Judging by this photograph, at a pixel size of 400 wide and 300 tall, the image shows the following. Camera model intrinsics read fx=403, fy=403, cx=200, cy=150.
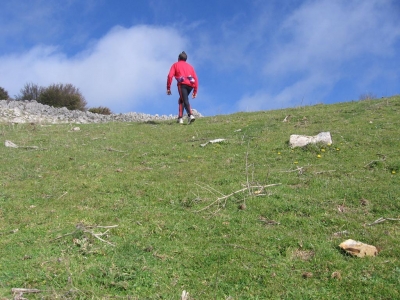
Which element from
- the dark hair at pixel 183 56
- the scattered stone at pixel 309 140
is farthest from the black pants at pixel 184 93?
the scattered stone at pixel 309 140

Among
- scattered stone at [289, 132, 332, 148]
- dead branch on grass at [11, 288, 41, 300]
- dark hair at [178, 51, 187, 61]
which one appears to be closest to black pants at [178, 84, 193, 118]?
dark hair at [178, 51, 187, 61]

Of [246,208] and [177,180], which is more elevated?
[177,180]

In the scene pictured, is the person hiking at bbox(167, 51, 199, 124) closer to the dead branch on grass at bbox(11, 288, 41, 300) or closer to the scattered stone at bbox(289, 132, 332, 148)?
the scattered stone at bbox(289, 132, 332, 148)

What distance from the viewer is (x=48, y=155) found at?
10.1 meters

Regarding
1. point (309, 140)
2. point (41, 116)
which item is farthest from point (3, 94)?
point (309, 140)

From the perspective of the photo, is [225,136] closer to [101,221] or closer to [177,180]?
[177,180]

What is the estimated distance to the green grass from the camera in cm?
400

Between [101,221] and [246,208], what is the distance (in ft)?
6.74

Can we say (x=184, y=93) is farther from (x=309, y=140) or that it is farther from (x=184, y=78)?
(x=309, y=140)

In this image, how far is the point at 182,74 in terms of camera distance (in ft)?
45.6

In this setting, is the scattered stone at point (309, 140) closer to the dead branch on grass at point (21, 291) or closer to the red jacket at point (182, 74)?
the red jacket at point (182, 74)

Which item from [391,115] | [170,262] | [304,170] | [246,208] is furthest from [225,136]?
[170,262]

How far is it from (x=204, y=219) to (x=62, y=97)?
82.9 ft

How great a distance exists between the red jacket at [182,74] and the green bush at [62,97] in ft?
52.9
